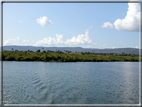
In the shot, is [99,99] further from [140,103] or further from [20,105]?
[20,105]

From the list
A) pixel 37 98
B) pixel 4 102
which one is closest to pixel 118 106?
pixel 37 98

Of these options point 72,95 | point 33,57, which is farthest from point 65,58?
point 72,95

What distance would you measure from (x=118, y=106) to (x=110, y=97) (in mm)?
1969

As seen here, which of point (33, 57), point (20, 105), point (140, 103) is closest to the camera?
point (20, 105)

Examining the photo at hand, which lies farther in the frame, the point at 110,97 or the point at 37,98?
the point at 110,97

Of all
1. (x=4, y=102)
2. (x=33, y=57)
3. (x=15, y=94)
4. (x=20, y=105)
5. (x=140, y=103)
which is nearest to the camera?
(x=20, y=105)

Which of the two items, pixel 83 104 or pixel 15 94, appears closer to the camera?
pixel 83 104

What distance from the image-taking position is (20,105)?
29.7ft

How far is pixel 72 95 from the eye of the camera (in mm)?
11742

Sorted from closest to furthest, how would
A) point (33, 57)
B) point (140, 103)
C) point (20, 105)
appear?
point (20, 105), point (140, 103), point (33, 57)

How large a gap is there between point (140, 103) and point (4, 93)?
10354mm

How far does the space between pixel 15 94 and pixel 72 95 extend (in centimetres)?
444

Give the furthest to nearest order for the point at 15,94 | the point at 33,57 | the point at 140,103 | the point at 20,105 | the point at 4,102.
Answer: the point at 33,57
the point at 15,94
the point at 140,103
the point at 4,102
the point at 20,105

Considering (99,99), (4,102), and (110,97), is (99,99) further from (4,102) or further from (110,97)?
(4,102)
